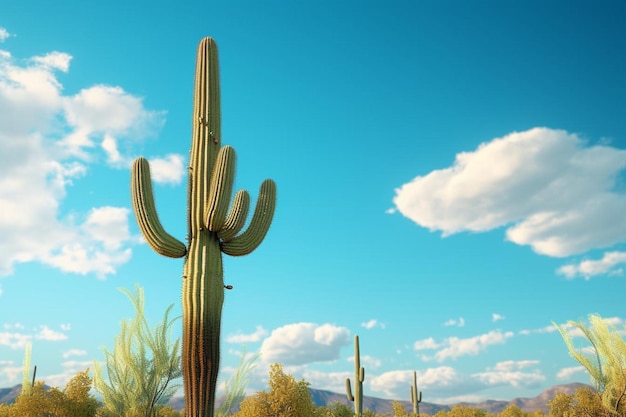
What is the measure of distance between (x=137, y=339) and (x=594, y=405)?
27914mm

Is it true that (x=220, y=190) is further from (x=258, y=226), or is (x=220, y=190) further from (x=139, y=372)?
(x=139, y=372)

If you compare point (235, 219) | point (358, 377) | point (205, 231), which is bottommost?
point (358, 377)

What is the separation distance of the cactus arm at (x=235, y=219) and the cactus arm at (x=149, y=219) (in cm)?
95

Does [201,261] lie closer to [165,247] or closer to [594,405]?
[165,247]

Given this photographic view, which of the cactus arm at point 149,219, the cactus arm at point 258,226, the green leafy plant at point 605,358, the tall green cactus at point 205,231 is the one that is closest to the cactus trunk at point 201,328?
the tall green cactus at point 205,231

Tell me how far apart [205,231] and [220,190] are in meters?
1.02

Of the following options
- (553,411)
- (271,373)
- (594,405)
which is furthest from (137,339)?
(553,411)

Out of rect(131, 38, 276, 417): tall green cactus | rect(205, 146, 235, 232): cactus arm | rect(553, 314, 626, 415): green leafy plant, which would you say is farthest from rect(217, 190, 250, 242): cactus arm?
rect(553, 314, 626, 415): green leafy plant

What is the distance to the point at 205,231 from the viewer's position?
12977mm

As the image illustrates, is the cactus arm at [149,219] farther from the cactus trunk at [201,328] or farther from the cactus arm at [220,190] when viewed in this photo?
the cactus arm at [220,190]

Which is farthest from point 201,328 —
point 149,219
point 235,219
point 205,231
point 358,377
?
point 358,377

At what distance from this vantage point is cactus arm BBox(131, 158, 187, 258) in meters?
12.8

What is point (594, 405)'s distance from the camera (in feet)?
117

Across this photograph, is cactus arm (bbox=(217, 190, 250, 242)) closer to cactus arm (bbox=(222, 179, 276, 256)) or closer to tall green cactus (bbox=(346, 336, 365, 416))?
cactus arm (bbox=(222, 179, 276, 256))
